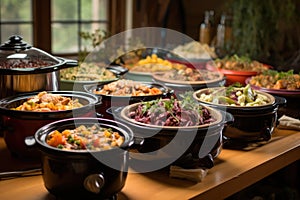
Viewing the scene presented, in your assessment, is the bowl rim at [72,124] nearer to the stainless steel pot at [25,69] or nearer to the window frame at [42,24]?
the stainless steel pot at [25,69]

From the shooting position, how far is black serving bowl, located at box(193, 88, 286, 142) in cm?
159

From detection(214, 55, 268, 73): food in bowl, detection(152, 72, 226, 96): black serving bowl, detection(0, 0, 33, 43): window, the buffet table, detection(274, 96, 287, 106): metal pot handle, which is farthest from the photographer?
detection(0, 0, 33, 43): window

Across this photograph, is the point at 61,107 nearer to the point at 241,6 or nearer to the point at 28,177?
the point at 28,177

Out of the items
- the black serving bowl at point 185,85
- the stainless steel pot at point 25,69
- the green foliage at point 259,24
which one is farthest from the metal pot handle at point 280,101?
the green foliage at point 259,24

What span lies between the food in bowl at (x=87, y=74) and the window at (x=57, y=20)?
3.56ft

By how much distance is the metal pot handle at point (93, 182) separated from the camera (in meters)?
1.08

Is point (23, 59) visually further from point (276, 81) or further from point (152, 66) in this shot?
point (276, 81)

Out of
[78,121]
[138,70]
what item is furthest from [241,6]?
[78,121]

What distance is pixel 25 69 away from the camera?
1491 millimetres

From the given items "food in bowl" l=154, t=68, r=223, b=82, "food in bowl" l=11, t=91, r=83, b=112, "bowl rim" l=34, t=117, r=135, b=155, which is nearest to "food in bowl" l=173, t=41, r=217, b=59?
"food in bowl" l=154, t=68, r=223, b=82

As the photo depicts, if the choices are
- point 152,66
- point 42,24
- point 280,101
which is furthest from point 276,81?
point 42,24

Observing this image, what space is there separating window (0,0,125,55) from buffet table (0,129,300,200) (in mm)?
1477

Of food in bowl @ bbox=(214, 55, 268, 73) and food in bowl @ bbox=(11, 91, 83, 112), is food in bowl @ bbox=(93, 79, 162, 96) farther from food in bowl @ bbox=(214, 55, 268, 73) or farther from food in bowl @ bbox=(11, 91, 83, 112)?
A: food in bowl @ bbox=(214, 55, 268, 73)

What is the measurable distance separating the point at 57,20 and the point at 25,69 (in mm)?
1654
